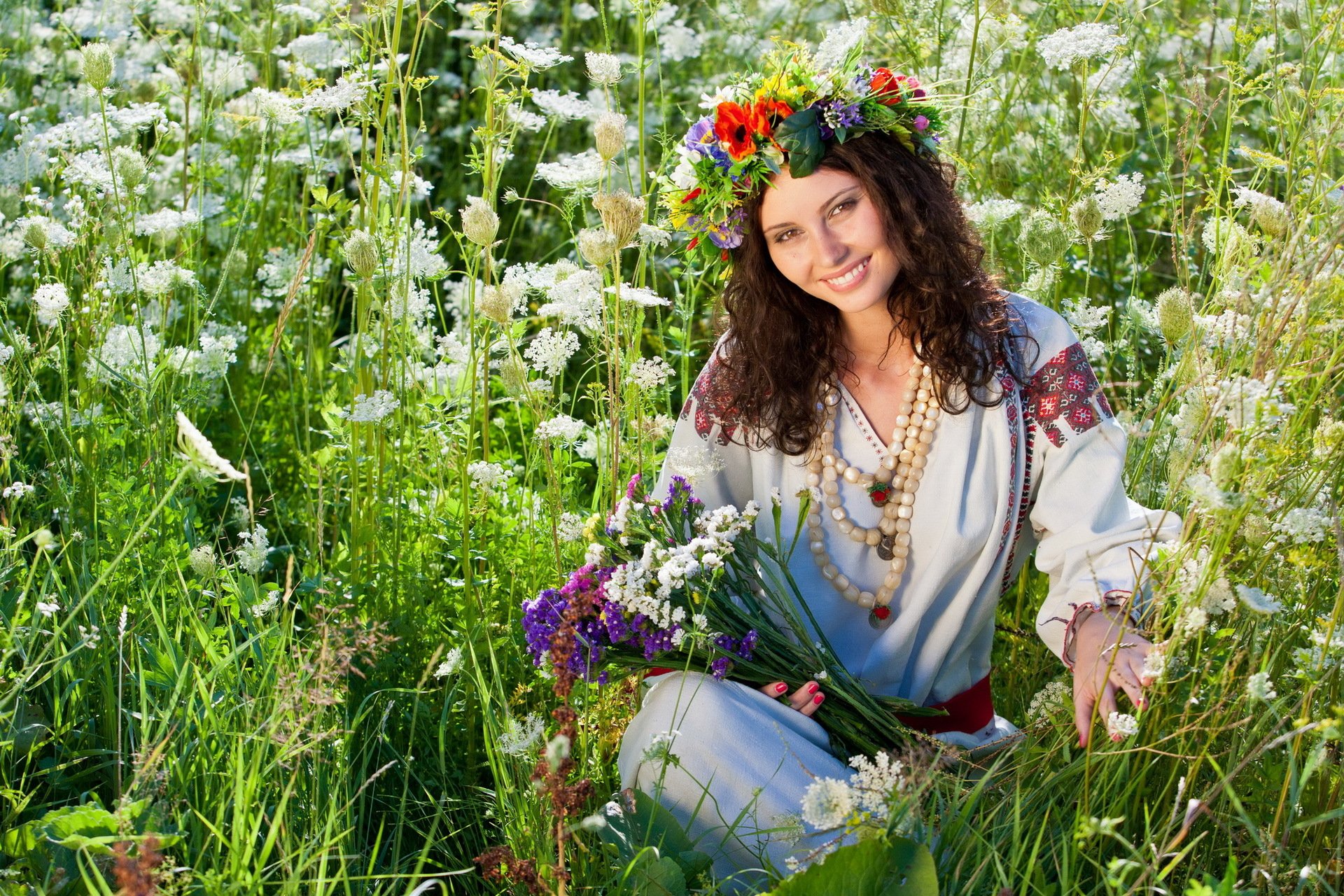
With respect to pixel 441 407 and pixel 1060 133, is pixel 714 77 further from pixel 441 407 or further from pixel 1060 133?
pixel 441 407

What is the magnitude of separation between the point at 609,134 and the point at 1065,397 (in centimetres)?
91

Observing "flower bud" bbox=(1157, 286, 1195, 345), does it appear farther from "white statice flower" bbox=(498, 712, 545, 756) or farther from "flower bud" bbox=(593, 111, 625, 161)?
"white statice flower" bbox=(498, 712, 545, 756)

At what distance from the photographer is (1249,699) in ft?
5.95

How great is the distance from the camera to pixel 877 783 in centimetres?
176

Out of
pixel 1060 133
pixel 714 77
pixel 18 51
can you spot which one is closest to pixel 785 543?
pixel 1060 133

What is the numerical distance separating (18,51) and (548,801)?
10.4 ft

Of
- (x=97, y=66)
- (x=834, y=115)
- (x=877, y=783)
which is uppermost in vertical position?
(x=97, y=66)

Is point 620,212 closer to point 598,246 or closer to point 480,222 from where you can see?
point 598,246

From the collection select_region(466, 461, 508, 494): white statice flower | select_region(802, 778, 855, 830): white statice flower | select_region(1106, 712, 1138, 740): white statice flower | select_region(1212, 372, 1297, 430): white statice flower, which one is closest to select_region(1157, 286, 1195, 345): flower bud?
select_region(1212, 372, 1297, 430): white statice flower

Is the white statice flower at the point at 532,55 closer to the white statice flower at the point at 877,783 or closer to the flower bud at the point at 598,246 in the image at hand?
the flower bud at the point at 598,246

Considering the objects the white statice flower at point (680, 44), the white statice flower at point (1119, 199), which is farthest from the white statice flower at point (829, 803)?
the white statice flower at point (680, 44)

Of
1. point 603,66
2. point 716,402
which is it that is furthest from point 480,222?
point 716,402

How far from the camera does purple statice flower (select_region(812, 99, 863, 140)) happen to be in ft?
7.32

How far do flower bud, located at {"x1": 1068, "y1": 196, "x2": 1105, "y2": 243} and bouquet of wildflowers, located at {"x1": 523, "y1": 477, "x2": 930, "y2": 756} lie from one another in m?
0.86
